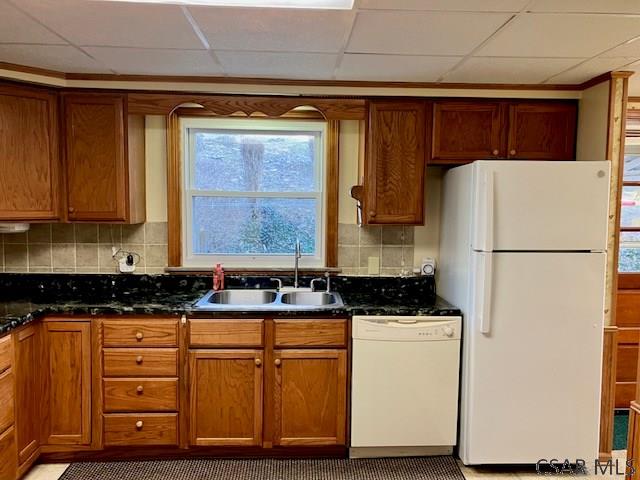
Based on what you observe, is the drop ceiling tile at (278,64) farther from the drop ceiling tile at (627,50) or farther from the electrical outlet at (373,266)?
the drop ceiling tile at (627,50)

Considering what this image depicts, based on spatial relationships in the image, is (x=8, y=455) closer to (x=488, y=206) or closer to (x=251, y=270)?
(x=251, y=270)

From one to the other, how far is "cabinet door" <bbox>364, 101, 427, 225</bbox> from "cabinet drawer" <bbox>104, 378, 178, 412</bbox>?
1.56m

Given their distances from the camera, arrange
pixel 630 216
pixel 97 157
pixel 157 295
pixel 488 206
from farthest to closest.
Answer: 1. pixel 630 216
2. pixel 157 295
3. pixel 97 157
4. pixel 488 206

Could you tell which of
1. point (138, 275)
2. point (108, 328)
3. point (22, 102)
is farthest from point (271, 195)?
point (22, 102)

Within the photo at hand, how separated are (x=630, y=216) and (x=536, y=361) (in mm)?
1706

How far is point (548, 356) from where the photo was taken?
2.41m

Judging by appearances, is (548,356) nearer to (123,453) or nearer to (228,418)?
(228,418)

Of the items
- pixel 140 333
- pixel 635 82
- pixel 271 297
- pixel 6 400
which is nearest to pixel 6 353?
pixel 6 400

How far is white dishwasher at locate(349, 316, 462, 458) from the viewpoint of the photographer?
2.54 m

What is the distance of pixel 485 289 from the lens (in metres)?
2.36

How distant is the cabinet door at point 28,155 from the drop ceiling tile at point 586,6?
261 cm

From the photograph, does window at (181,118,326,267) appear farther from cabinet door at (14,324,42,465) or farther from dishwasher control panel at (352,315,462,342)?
cabinet door at (14,324,42,465)

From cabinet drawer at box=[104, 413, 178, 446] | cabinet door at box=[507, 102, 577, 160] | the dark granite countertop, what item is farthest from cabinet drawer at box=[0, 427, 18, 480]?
cabinet door at box=[507, 102, 577, 160]

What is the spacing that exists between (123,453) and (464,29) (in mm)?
2858
